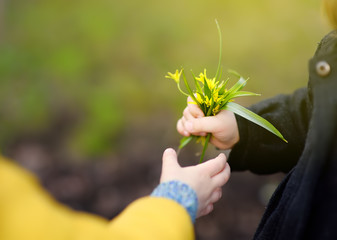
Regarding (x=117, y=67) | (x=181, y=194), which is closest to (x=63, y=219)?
(x=181, y=194)

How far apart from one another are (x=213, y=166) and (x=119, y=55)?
3272 millimetres

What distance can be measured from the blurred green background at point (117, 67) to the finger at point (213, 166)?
2237 mm

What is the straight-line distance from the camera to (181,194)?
2.93 feet

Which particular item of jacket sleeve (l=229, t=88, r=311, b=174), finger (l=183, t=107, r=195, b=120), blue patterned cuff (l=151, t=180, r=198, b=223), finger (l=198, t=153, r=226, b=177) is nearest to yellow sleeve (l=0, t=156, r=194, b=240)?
blue patterned cuff (l=151, t=180, r=198, b=223)

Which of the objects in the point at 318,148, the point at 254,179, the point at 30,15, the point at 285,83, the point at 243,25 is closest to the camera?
the point at 318,148

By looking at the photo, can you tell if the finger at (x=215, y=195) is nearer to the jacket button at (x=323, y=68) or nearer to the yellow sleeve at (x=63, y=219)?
the yellow sleeve at (x=63, y=219)

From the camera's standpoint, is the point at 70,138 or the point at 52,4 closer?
the point at 70,138

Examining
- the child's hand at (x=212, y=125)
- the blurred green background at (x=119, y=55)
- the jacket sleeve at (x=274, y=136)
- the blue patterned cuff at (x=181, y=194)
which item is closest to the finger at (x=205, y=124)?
the child's hand at (x=212, y=125)

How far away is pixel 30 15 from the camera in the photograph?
4.21 m

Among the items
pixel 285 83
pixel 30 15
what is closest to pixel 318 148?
pixel 285 83

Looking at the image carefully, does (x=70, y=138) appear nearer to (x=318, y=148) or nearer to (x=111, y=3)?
(x=111, y=3)

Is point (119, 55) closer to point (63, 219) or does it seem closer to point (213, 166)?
point (213, 166)

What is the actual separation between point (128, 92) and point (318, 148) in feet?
10.3

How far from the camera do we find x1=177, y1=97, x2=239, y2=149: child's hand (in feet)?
3.79
